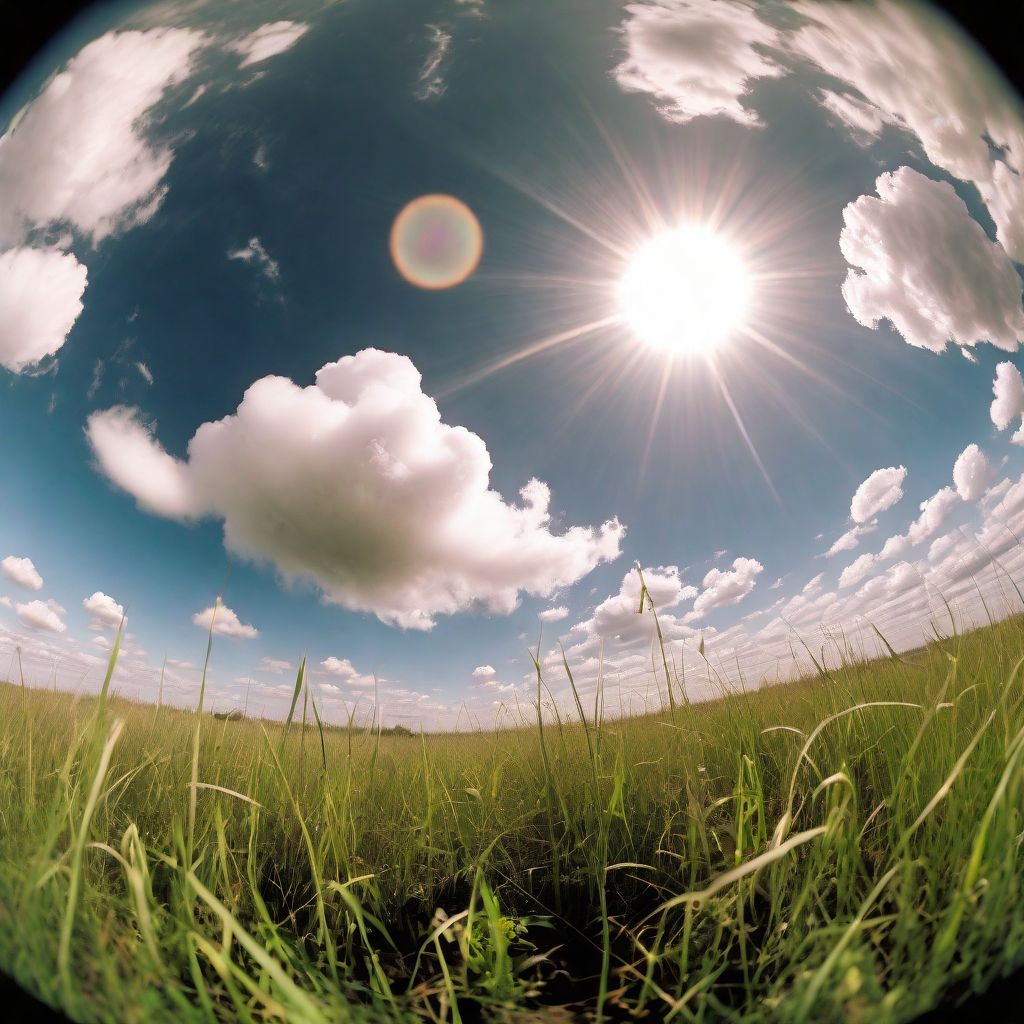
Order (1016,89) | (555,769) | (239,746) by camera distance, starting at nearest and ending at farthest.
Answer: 1. (1016,89)
2. (555,769)
3. (239,746)

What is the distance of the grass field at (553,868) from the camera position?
0.72 metres

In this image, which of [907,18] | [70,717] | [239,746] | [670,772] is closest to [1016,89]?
[907,18]

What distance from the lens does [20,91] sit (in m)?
1.93

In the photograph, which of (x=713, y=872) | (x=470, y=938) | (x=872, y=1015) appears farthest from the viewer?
(x=713, y=872)

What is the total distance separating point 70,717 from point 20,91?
246 cm

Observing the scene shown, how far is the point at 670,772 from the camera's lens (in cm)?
165

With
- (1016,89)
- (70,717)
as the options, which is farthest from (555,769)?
(1016,89)

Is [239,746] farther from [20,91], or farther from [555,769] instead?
[20,91]

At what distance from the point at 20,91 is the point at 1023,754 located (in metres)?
3.73

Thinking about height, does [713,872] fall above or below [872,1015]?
below

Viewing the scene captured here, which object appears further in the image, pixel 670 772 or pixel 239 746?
pixel 239 746

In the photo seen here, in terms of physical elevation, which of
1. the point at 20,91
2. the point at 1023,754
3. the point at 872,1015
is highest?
the point at 20,91

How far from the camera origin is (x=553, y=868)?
4.35 feet

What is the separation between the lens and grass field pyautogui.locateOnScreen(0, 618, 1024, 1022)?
724mm
